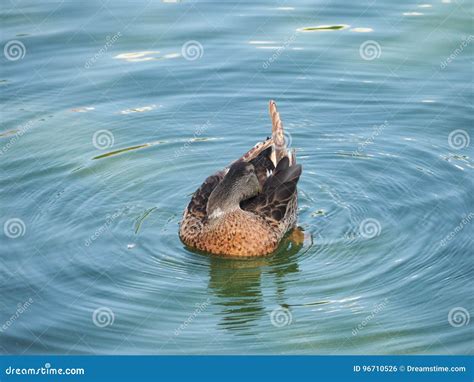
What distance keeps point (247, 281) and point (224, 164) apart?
2.91 m

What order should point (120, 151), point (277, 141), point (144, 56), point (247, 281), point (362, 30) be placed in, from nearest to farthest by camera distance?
point (247, 281)
point (277, 141)
point (120, 151)
point (144, 56)
point (362, 30)

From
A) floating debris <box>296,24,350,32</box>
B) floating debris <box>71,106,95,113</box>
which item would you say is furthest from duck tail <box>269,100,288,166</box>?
floating debris <box>296,24,350,32</box>

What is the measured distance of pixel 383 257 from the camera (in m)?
11.7

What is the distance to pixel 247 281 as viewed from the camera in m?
11.5

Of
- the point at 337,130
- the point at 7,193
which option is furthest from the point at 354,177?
the point at 7,193

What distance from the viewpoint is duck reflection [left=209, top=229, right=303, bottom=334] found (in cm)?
1077

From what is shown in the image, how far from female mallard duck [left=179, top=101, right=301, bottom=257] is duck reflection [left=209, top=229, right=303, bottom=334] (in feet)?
0.50

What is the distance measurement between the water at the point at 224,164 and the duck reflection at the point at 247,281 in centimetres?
3

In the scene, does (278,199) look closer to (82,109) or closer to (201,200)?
(201,200)

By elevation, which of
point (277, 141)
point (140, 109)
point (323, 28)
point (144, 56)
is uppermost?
point (323, 28)

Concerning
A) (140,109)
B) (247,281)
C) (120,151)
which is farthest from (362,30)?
(247,281)

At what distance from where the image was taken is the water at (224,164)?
416 inches

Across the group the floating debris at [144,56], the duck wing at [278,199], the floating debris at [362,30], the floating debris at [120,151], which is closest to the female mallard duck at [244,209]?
the duck wing at [278,199]

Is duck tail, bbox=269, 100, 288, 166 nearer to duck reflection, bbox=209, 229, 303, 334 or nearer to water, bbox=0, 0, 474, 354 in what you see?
water, bbox=0, 0, 474, 354
